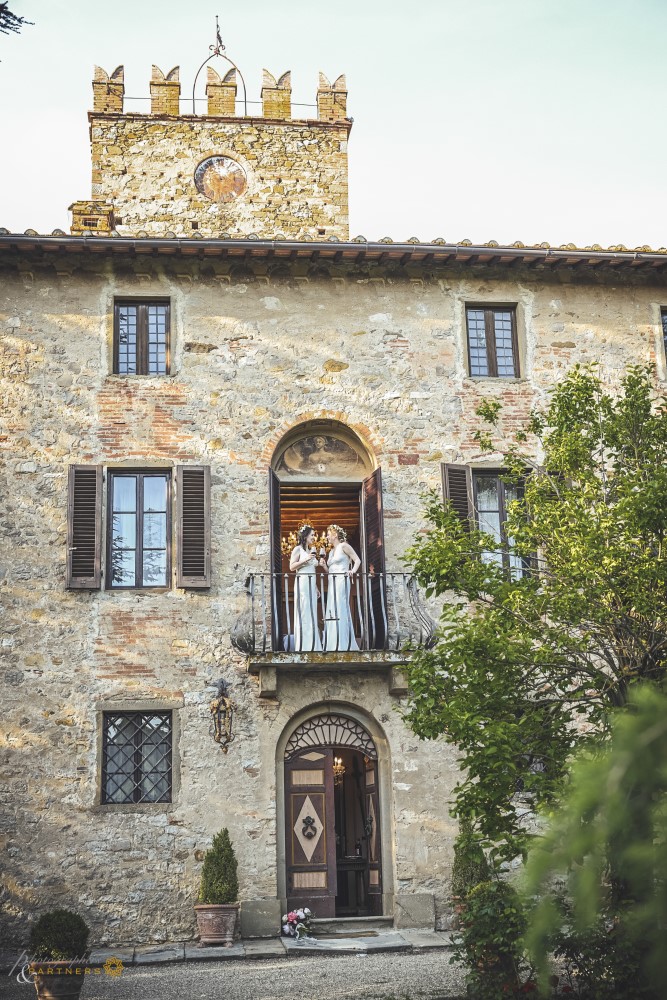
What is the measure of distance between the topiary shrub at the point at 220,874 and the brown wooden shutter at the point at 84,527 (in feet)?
11.6

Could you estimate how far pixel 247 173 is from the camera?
20922mm

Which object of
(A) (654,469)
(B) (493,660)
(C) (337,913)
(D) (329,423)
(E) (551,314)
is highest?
(E) (551,314)

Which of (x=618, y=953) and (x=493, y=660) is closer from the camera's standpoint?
(x=618, y=953)

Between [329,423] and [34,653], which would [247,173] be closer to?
[329,423]

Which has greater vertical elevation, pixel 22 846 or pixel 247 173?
pixel 247 173

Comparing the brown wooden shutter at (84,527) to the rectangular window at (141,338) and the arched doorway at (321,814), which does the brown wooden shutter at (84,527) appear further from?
the arched doorway at (321,814)

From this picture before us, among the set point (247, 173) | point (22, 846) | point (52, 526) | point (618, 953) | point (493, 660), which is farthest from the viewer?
point (247, 173)

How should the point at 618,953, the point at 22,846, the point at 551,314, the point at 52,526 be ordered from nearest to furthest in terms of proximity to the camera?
the point at 618,953 → the point at 22,846 → the point at 52,526 → the point at 551,314

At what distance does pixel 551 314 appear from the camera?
16516 mm

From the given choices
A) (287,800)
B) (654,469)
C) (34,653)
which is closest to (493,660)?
(654,469)

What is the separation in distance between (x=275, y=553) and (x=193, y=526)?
1128 millimetres

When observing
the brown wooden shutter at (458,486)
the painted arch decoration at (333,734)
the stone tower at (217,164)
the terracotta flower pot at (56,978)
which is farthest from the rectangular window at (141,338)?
the terracotta flower pot at (56,978)

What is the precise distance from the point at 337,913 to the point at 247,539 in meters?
5.10

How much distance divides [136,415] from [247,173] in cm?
726
